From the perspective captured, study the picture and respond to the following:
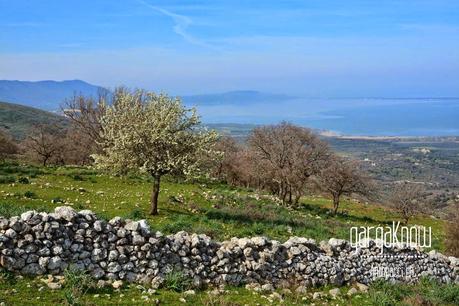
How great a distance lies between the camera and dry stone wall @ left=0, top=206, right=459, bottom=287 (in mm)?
11984

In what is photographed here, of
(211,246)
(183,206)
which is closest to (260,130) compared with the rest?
(183,206)

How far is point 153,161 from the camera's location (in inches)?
875

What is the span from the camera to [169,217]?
2089 cm

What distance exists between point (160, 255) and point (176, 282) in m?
0.96

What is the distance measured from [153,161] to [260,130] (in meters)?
29.4

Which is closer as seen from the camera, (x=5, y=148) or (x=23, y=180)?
(x=23, y=180)

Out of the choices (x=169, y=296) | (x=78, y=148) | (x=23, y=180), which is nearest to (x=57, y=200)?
(x=23, y=180)

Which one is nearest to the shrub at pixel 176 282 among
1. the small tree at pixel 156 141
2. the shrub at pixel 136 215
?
the shrub at pixel 136 215

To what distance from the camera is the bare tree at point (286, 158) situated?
3852 cm

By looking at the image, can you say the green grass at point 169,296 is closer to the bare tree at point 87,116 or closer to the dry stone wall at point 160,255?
the dry stone wall at point 160,255

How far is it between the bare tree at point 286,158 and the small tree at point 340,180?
102 cm

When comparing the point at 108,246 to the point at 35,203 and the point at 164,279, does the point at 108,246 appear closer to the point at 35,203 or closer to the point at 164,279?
the point at 164,279

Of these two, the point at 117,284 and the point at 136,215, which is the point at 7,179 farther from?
the point at 117,284

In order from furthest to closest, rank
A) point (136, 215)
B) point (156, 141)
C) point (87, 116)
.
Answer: point (87, 116) → point (156, 141) → point (136, 215)
